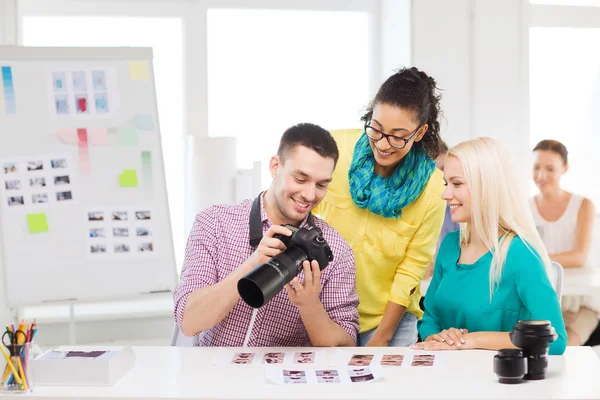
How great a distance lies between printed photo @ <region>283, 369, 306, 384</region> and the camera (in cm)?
170

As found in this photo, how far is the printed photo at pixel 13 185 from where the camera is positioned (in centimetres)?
324

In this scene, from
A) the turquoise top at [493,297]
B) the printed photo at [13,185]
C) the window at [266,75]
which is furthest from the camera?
the window at [266,75]

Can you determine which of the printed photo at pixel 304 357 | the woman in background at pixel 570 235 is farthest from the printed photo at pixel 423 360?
the woman in background at pixel 570 235

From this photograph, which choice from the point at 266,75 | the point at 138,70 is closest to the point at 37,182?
the point at 138,70

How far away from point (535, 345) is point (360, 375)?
40 cm

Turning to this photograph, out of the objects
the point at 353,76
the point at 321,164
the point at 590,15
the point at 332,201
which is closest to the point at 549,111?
the point at 590,15

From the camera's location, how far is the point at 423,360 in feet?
6.21

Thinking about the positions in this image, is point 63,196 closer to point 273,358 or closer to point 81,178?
point 81,178

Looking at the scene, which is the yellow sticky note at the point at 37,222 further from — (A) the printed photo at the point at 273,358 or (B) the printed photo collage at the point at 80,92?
(A) the printed photo at the point at 273,358

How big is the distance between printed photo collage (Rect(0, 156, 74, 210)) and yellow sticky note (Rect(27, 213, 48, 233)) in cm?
5

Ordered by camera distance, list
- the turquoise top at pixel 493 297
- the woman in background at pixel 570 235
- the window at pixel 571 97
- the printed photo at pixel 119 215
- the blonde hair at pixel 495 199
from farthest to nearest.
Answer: the window at pixel 571 97 → the woman in background at pixel 570 235 → the printed photo at pixel 119 215 → the blonde hair at pixel 495 199 → the turquoise top at pixel 493 297

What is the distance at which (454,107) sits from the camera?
14.7 ft

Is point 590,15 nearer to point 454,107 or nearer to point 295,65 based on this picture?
point 454,107

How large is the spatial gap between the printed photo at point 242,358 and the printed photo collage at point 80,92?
A: 1.78 meters
